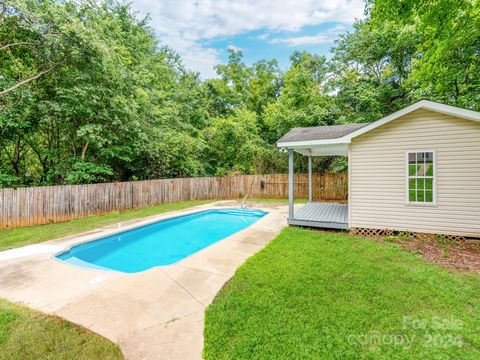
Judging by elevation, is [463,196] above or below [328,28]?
below

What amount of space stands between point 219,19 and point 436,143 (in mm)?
15023

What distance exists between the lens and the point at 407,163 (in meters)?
5.92

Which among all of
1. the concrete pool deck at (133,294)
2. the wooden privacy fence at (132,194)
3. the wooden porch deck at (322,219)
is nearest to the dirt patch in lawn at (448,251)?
the wooden porch deck at (322,219)

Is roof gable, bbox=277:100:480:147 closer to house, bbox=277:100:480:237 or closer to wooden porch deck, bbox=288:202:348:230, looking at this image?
house, bbox=277:100:480:237

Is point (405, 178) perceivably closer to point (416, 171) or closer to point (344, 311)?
point (416, 171)

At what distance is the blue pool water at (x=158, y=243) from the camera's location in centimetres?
557

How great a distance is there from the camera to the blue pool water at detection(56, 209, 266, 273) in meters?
5.57

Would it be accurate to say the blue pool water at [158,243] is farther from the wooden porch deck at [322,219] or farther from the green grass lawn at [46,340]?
the wooden porch deck at [322,219]

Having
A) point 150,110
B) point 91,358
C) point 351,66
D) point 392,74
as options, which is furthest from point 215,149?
point 91,358

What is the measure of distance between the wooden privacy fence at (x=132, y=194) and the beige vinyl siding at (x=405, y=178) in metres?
7.18

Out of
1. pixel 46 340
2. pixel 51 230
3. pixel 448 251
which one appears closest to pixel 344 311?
pixel 46 340

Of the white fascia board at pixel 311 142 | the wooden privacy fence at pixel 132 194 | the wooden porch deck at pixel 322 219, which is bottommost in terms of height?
the wooden porch deck at pixel 322 219

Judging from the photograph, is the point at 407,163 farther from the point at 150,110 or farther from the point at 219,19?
the point at 219,19

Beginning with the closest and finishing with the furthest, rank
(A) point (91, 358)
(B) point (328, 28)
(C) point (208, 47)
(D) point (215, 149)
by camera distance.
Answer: (A) point (91, 358), (B) point (328, 28), (D) point (215, 149), (C) point (208, 47)
